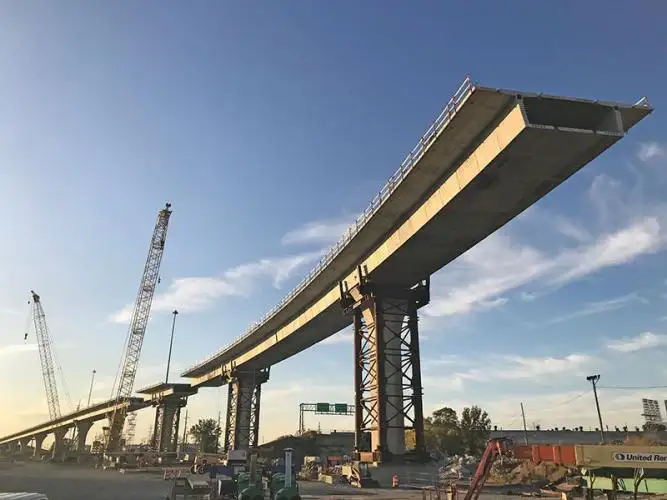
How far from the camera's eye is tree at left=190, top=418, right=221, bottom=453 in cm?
14950

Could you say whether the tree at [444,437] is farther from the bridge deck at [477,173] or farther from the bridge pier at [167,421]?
the bridge deck at [477,173]

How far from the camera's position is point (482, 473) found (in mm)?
20328

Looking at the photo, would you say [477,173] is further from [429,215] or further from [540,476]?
[540,476]

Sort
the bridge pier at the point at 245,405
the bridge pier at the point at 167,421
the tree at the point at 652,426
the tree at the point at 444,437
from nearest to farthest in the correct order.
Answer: the bridge pier at the point at 245,405
the tree at the point at 444,437
the bridge pier at the point at 167,421
the tree at the point at 652,426

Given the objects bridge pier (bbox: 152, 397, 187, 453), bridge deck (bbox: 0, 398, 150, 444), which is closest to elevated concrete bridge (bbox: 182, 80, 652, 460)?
bridge pier (bbox: 152, 397, 187, 453)

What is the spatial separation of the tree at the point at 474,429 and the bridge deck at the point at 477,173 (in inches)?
2767

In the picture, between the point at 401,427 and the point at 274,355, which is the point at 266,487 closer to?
the point at 401,427

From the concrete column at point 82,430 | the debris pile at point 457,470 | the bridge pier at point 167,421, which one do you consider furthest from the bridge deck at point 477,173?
the concrete column at point 82,430

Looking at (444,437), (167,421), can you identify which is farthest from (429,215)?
(167,421)

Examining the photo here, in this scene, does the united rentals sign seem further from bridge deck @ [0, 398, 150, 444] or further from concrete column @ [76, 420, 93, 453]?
concrete column @ [76, 420, 93, 453]

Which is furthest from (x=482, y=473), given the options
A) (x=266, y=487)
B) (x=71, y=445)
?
(x=71, y=445)

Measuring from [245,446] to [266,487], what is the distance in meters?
66.6

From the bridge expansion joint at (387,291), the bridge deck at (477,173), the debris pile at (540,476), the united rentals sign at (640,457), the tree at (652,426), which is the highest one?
the bridge deck at (477,173)

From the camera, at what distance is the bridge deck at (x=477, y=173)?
23.3 metres
